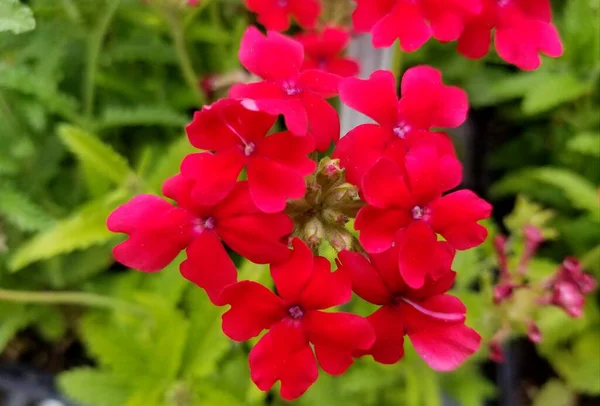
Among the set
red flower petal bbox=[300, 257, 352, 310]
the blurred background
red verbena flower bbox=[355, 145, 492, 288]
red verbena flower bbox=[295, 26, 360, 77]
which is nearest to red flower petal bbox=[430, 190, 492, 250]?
red verbena flower bbox=[355, 145, 492, 288]

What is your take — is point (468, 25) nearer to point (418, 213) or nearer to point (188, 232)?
point (418, 213)

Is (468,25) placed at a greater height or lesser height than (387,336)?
greater

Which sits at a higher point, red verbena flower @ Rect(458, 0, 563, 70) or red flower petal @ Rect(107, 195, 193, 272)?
red verbena flower @ Rect(458, 0, 563, 70)

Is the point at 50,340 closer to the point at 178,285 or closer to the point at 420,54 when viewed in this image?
the point at 178,285

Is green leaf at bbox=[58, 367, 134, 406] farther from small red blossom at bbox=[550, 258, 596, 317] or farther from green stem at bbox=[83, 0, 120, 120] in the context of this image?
small red blossom at bbox=[550, 258, 596, 317]

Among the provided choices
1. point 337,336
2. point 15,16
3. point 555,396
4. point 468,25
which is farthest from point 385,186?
point 555,396
